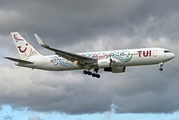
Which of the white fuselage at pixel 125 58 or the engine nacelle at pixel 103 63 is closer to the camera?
the white fuselage at pixel 125 58

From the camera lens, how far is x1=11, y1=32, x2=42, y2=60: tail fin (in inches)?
4034

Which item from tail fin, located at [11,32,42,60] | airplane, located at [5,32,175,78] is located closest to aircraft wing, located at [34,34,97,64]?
airplane, located at [5,32,175,78]

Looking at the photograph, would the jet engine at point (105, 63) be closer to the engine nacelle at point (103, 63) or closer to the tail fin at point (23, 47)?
the engine nacelle at point (103, 63)

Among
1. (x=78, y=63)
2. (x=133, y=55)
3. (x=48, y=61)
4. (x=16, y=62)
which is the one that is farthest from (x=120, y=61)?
(x=16, y=62)

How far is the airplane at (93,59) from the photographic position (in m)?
90.5

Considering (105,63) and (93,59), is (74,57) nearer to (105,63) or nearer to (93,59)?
(93,59)

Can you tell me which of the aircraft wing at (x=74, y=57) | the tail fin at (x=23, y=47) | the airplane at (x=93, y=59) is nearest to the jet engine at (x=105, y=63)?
the airplane at (x=93, y=59)

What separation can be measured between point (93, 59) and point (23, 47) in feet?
62.8

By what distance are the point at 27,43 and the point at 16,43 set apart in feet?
8.36

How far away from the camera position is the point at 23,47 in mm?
104625

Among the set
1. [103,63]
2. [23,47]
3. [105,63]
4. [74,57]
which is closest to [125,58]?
[105,63]

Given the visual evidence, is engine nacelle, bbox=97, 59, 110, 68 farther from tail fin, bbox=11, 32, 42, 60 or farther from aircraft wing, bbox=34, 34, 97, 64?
tail fin, bbox=11, 32, 42, 60

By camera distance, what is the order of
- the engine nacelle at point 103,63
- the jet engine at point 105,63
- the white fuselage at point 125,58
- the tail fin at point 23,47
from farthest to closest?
the tail fin at point 23,47 → the engine nacelle at point 103,63 → the jet engine at point 105,63 → the white fuselage at point 125,58

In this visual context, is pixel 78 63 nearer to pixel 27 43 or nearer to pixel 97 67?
pixel 97 67
